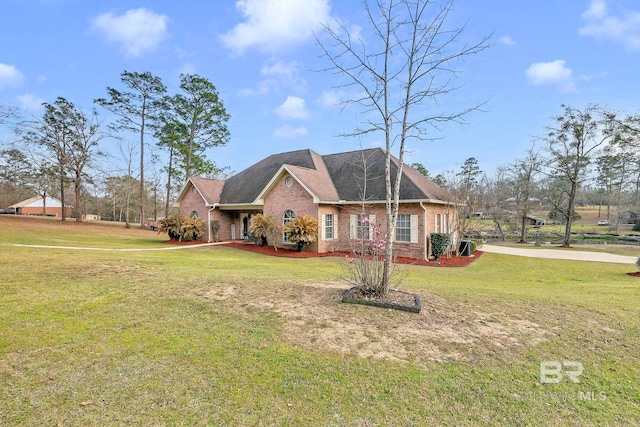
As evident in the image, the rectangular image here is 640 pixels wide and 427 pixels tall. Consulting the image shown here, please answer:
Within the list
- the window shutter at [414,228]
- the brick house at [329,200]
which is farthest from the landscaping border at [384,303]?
the window shutter at [414,228]

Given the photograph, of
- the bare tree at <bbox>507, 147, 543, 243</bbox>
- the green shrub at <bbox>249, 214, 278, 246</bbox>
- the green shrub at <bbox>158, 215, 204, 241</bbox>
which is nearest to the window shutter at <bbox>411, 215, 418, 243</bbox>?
the green shrub at <bbox>249, 214, 278, 246</bbox>

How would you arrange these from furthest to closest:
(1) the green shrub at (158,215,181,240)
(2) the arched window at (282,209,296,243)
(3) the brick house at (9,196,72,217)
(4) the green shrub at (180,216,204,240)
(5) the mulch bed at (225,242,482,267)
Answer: (3) the brick house at (9,196,72,217) → (1) the green shrub at (158,215,181,240) → (4) the green shrub at (180,216,204,240) → (2) the arched window at (282,209,296,243) → (5) the mulch bed at (225,242,482,267)

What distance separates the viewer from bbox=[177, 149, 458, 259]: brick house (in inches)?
650

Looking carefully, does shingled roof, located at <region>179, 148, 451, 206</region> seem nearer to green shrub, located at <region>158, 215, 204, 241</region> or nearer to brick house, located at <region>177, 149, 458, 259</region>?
brick house, located at <region>177, 149, 458, 259</region>

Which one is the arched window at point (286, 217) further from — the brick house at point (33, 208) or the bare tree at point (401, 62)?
the brick house at point (33, 208)

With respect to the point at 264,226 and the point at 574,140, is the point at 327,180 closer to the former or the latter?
the point at 264,226

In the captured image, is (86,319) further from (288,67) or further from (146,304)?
(288,67)

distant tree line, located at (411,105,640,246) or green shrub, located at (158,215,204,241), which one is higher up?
distant tree line, located at (411,105,640,246)

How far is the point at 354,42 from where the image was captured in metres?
7.06

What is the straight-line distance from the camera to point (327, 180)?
66.0 feet

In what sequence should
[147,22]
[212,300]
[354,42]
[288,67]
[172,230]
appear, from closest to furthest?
[212,300] < [354,42] < [147,22] < [288,67] < [172,230]

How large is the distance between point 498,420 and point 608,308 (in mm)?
5612

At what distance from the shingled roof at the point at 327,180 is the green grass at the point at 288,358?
9424 millimetres

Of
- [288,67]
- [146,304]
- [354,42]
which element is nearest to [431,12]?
[354,42]
